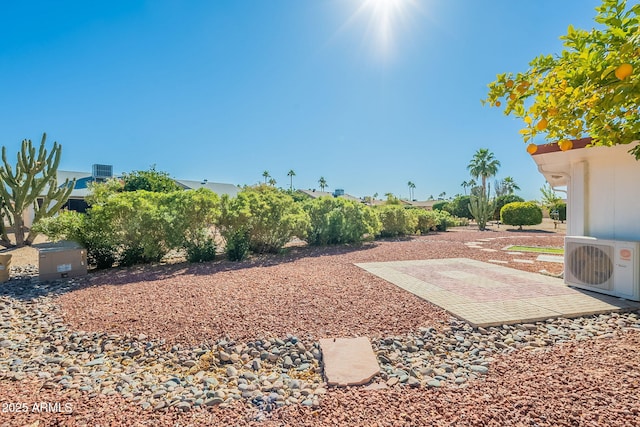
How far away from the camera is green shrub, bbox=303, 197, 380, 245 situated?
1192 cm

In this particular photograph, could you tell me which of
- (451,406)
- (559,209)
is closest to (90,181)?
(451,406)

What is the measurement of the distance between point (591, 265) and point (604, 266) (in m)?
0.18

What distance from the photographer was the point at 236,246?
8945mm

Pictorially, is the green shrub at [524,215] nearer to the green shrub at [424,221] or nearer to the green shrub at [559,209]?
Answer: the green shrub at [559,209]

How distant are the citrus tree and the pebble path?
87.2 inches

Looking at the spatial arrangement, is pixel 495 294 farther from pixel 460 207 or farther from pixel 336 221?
pixel 460 207

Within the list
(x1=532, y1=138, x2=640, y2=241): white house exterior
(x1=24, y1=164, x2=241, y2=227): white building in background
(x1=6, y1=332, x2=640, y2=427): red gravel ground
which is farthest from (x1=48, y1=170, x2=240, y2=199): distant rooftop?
(x1=6, y1=332, x2=640, y2=427): red gravel ground

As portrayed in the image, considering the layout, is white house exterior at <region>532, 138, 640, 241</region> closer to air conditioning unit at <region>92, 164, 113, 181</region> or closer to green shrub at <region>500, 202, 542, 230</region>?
green shrub at <region>500, 202, 542, 230</region>

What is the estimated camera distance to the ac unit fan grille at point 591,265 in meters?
5.04

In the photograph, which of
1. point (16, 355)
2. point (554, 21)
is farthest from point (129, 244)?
point (554, 21)

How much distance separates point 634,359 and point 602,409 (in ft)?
4.05

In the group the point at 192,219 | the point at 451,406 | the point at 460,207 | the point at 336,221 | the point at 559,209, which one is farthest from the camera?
the point at 460,207

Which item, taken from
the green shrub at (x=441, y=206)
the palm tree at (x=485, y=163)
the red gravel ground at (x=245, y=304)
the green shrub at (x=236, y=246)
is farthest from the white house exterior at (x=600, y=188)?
the palm tree at (x=485, y=163)

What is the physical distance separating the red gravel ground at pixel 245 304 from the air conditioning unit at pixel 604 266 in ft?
6.73
